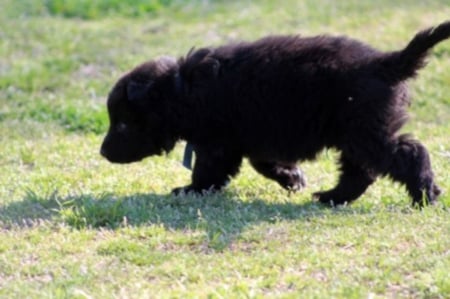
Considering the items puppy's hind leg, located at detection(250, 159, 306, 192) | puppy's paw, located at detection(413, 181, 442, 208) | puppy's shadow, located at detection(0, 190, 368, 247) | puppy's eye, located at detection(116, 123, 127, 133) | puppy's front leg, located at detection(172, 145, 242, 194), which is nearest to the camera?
puppy's shadow, located at detection(0, 190, 368, 247)

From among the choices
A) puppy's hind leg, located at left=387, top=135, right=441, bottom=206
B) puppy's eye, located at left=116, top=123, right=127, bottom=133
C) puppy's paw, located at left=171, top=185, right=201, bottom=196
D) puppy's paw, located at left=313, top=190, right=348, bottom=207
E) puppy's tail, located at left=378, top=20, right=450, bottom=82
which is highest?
puppy's tail, located at left=378, top=20, right=450, bottom=82

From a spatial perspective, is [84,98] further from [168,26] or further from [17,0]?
[17,0]

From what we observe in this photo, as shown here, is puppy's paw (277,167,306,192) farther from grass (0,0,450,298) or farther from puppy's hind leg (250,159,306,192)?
grass (0,0,450,298)

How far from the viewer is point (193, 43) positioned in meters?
13.9

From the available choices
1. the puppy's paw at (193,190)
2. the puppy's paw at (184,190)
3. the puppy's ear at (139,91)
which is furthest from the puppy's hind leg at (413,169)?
the puppy's ear at (139,91)

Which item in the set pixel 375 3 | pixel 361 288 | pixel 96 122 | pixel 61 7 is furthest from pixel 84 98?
pixel 361 288

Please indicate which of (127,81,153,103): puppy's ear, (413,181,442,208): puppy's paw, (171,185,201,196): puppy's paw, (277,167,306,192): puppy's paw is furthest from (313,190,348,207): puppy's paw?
(127,81,153,103): puppy's ear

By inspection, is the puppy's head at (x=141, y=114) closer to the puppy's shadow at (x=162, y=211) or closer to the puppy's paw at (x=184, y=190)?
the puppy's paw at (x=184, y=190)

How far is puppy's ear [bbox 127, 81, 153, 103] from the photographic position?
809 cm

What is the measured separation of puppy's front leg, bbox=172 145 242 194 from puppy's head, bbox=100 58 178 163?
1.21 feet

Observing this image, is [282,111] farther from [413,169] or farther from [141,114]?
[141,114]

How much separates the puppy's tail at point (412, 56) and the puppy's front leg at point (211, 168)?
4.80ft

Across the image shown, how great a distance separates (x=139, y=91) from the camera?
8094 mm

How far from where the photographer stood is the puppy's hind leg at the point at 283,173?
8250mm
